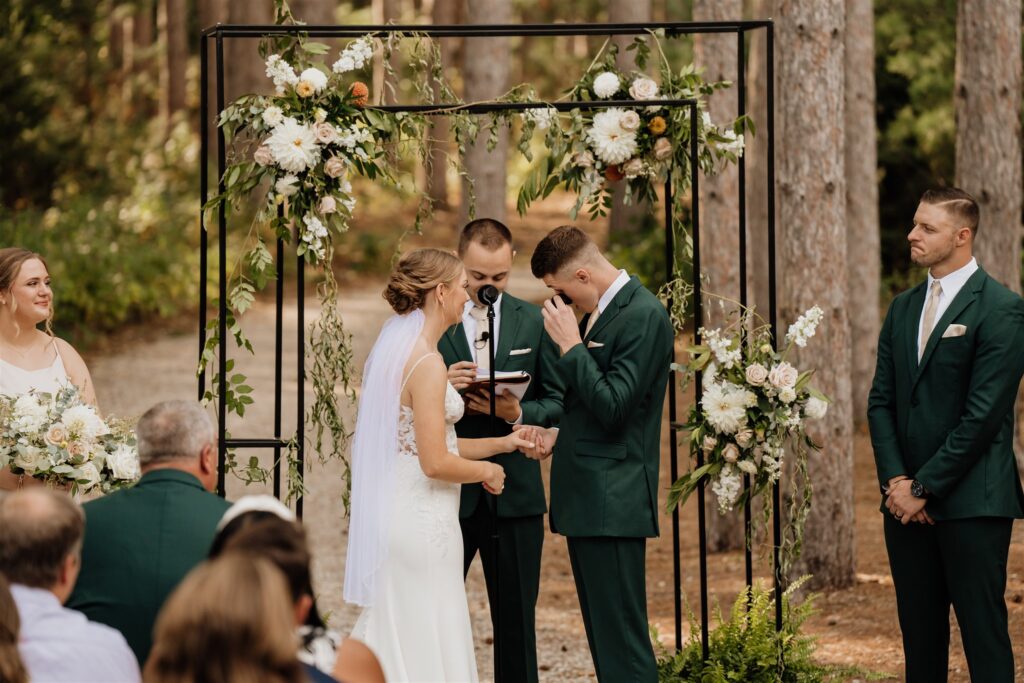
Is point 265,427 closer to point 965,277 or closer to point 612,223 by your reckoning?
point 612,223

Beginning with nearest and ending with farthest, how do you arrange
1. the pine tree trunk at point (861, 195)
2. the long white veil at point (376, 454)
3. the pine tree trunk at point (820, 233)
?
1. the long white veil at point (376, 454)
2. the pine tree trunk at point (820, 233)
3. the pine tree trunk at point (861, 195)

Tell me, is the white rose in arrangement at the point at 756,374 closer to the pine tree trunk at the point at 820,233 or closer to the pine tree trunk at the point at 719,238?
the pine tree trunk at the point at 820,233

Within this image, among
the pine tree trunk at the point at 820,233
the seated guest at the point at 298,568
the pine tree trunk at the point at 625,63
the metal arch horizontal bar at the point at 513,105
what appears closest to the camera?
the seated guest at the point at 298,568

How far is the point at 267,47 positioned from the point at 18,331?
5.09 ft

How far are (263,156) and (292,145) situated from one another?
119mm

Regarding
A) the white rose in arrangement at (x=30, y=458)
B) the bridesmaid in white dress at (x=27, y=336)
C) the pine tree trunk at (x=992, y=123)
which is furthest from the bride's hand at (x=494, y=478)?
the pine tree trunk at (x=992, y=123)

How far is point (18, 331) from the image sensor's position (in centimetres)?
573

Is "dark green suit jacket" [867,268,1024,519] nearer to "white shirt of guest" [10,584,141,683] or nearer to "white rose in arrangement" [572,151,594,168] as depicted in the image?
"white rose in arrangement" [572,151,594,168]

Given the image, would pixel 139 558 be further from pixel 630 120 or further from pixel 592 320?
pixel 630 120

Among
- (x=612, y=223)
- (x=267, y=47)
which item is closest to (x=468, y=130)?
(x=267, y=47)

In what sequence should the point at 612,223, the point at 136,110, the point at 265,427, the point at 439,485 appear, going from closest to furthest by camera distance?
the point at 439,485 < the point at 265,427 < the point at 612,223 < the point at 136,110

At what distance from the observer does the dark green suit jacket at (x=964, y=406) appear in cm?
486

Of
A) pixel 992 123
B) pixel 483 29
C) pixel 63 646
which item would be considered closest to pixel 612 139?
pixel 483 29

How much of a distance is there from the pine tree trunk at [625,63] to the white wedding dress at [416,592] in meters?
9.61
